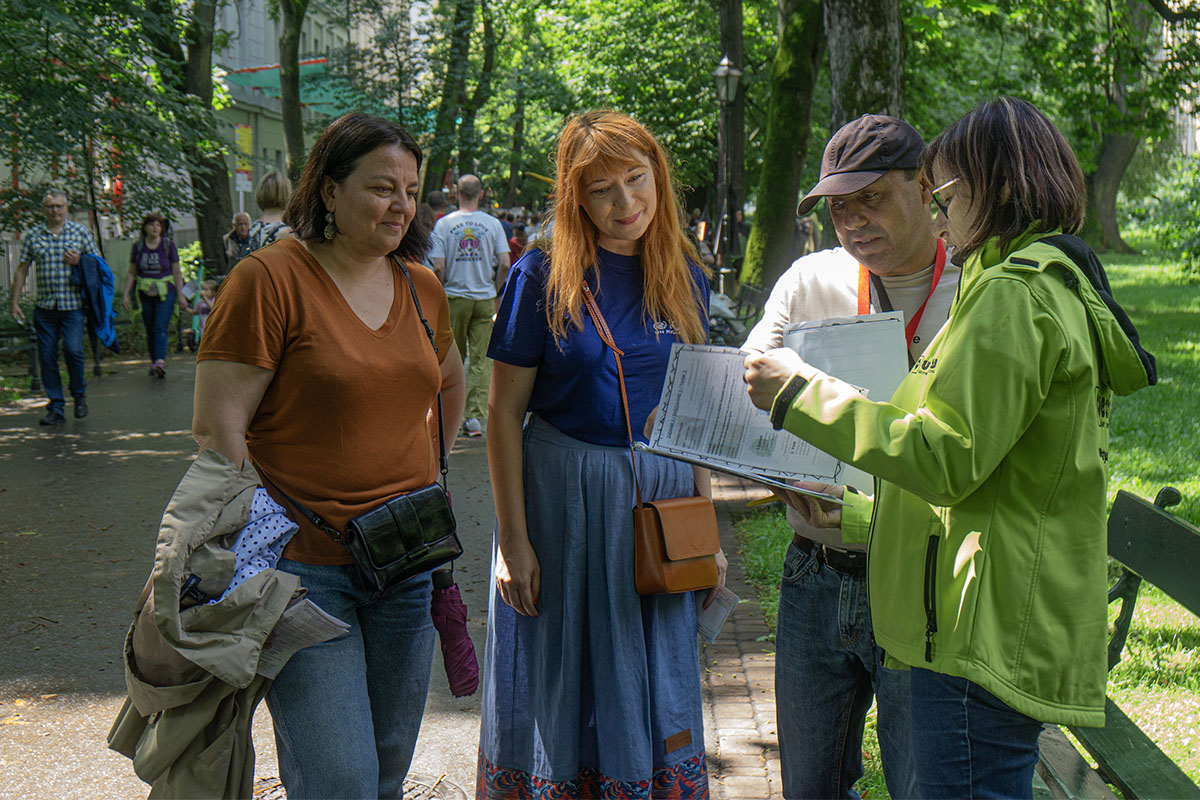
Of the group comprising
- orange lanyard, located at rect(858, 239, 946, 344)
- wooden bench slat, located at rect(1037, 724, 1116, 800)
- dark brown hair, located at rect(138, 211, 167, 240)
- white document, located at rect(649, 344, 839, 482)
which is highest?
dark brown hair, located at rect(138, 211, 167, 240)

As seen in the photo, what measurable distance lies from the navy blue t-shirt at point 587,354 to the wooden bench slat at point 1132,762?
1419 millimetres

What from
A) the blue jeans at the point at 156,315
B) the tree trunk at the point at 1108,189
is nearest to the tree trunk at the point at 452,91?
the blue jeans at the point at 156,315

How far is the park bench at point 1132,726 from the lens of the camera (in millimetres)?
3023

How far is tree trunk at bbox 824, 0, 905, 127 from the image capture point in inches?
327

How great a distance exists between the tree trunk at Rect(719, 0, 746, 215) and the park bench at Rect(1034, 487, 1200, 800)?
17.3 meters

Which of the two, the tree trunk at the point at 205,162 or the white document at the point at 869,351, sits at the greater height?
the tree trunk at the point at 205,162

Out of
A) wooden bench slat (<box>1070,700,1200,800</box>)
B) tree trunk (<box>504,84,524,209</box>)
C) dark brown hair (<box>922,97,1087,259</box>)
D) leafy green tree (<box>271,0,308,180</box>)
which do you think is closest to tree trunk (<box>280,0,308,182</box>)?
leafy green tree (<box>271,0,308,180</box>)

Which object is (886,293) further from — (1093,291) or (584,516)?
(584,516)

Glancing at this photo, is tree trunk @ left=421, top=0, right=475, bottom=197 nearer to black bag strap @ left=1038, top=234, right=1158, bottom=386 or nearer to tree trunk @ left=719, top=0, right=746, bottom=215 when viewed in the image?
tree trunk @ left=719, top=0, right=746, bottom=215

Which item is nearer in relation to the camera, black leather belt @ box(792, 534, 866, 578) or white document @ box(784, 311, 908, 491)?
white document @ box(784, 311, 908, 491)

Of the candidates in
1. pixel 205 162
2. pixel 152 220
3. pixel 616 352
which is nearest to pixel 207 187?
pixel 205 162

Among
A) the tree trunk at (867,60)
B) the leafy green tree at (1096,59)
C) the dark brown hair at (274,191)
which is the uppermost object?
the leafy green tree at (1096,59)

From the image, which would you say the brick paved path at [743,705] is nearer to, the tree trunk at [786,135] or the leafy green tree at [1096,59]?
the tree trunk at [786,135]

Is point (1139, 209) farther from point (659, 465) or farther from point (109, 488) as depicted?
point (659, 465)
